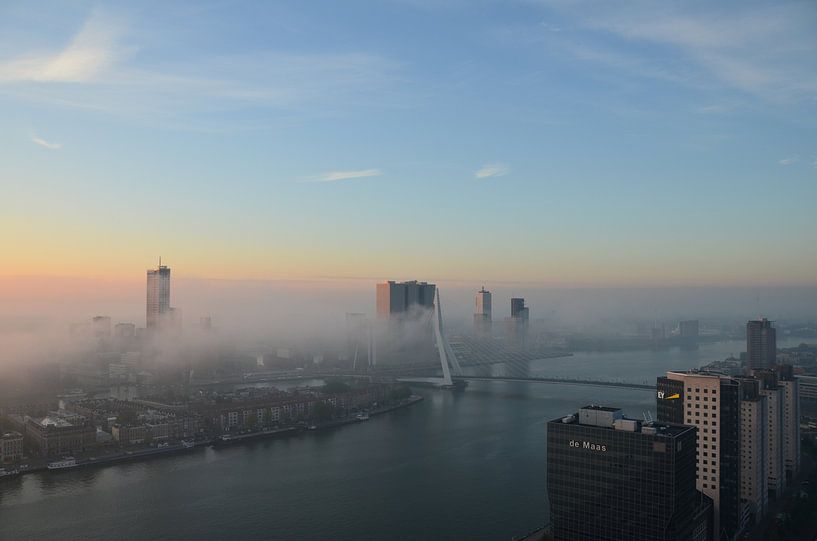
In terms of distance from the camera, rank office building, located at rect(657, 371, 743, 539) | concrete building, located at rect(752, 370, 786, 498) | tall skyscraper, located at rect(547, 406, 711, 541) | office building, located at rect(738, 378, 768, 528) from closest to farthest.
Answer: tall skyscraper, located at rect(547, 406, 711, 541), office building, located at rect(657, 371, 743, 539), office building, located at rect(738, 378, 768, 528), concrete building, located at rect(752, 370, 786, 498)

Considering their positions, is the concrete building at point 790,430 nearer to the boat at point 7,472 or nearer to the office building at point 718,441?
the office building at point 718,441

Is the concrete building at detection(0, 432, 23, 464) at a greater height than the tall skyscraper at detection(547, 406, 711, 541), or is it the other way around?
the tall skyscraper at detection(547, 406, 711, 541)

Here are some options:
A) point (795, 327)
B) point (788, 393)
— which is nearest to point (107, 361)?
point (788, 393)

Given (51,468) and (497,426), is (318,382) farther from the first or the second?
(51,468)

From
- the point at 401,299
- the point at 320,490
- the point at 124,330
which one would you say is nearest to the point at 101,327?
the point at 124,330

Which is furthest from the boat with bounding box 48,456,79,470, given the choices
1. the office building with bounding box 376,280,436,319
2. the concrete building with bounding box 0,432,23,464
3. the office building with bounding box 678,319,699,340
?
the office building with bounding box 678,319,699,340

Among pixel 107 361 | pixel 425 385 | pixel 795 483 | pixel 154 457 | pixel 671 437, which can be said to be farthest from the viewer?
pixel 107 361

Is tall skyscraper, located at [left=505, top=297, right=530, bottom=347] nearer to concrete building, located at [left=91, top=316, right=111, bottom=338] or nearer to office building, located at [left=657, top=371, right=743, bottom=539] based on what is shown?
concrete building, located at [left=91, top=316, right=111, bottom=338]
